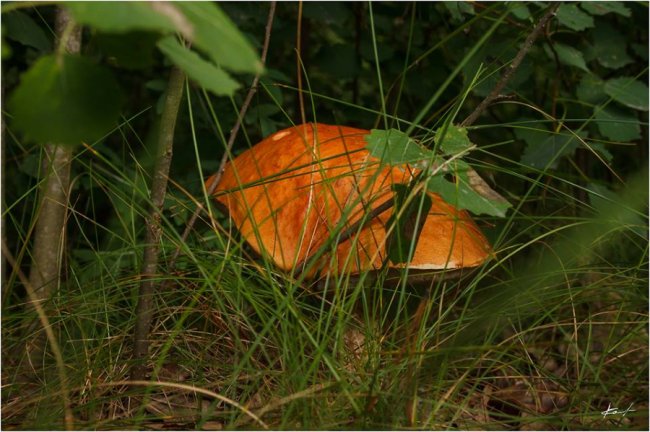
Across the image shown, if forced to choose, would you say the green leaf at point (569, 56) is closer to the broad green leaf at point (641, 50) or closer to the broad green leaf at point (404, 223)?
the broad green leaf at point (641, 50)

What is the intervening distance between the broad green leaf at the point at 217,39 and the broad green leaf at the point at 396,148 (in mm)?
555

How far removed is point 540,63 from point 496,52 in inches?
8.3

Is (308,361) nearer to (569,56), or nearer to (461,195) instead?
(461,195)

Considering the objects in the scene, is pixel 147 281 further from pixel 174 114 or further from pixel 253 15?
pixel 253 15

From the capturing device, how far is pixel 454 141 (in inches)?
48.1

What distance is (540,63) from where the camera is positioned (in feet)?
6.44

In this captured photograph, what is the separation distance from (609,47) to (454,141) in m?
1.09

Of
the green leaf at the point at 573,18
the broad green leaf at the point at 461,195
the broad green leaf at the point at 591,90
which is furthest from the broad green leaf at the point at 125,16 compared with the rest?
the broad green leaf at the point at 591,90

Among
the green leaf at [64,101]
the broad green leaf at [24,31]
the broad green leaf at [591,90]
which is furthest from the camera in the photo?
the broad green leaf at [591,90]

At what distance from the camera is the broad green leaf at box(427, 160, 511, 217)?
1.15 metres

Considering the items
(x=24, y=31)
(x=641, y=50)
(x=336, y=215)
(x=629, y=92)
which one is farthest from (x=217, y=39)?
(x=641, y=50)

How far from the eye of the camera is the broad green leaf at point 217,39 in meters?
0.60

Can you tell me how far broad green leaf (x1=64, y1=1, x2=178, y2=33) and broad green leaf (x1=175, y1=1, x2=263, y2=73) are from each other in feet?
0.06

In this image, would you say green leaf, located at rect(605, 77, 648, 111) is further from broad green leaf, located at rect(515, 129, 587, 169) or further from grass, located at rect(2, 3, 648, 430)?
grass, located at rect(2, 3, 648, 430)
